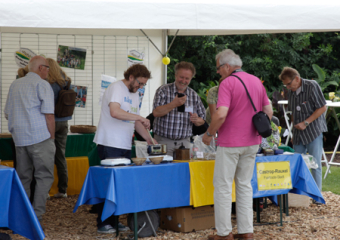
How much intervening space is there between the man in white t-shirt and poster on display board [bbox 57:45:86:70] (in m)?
2.58

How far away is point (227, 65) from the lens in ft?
9.75

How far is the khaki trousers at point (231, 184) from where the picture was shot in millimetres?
2861

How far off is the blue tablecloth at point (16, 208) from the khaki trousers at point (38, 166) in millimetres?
563

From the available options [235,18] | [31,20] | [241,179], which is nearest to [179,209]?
[241,179]

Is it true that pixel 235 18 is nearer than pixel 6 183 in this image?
No

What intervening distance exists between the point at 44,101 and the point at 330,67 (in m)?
9.71

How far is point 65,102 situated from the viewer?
4.30 metres

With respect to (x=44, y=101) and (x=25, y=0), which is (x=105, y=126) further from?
(x=25, y=0)

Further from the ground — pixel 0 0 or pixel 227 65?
pixel 0 0

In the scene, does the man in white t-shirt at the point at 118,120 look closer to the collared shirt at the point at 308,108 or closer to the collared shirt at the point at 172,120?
the collared shirt at the point at 172,120

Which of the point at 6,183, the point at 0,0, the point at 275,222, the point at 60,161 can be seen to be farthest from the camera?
the point at 60,161

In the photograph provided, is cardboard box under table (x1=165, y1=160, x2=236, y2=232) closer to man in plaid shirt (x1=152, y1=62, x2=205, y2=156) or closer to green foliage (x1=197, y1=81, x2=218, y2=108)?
man in plaid shirt (x1=152, y1=62, x2=205, y2=156)

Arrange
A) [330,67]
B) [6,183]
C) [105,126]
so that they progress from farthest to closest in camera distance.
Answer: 1. [330,67]
2. [105,126]
3. [6,183]

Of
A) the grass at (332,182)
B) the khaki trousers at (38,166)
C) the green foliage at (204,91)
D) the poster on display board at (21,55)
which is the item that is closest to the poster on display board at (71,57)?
the poster on display board at (21,55)
